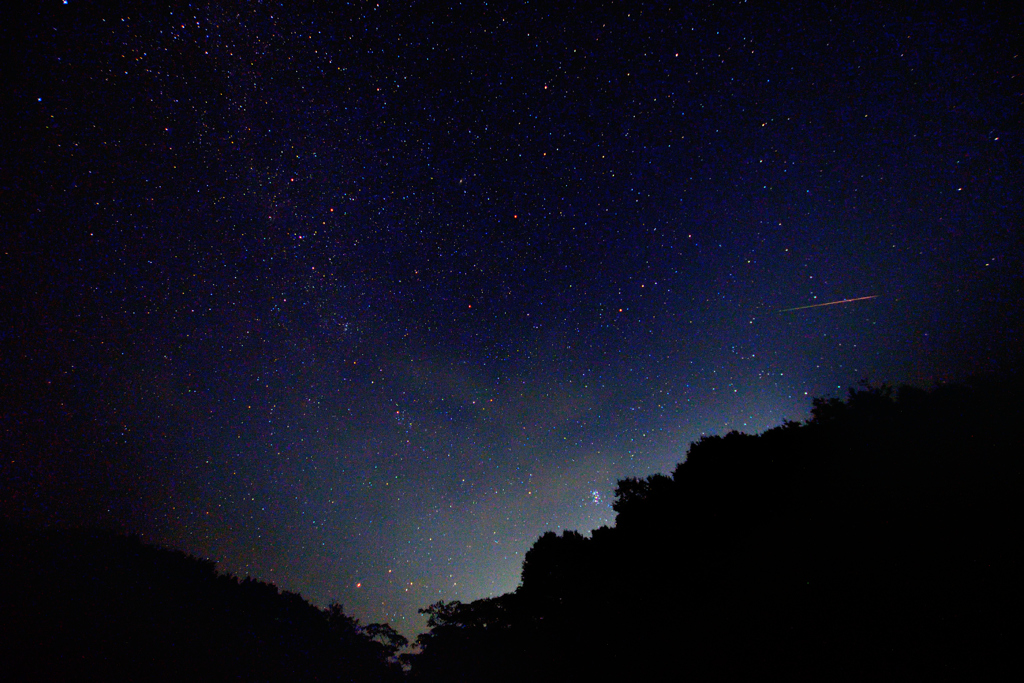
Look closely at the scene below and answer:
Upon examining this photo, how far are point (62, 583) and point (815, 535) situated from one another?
38775mm

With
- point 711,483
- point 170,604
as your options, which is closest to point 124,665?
point 170,604

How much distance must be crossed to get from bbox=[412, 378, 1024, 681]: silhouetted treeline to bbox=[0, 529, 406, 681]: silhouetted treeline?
1707 cm

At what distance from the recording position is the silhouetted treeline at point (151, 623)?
17.6m

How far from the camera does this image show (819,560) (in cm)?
670

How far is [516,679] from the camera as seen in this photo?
11227 mm

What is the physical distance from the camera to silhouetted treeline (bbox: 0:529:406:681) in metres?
17.6

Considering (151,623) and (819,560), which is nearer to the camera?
(819,560)

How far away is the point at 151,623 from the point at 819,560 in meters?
32.8

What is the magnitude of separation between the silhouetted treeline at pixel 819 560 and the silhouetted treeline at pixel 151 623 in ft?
56.0

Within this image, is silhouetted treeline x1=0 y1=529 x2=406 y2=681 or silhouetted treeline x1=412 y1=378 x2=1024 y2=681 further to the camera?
silhouetted treeline x1=0 y1=529 x2=406 y2=681

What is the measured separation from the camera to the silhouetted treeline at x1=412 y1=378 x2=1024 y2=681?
5152 millimetres

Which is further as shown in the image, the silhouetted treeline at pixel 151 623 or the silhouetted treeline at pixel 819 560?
the silhouetted treeline at pixel 151 623

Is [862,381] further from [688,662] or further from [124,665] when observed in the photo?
[124,665]

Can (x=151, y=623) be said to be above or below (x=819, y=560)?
above
